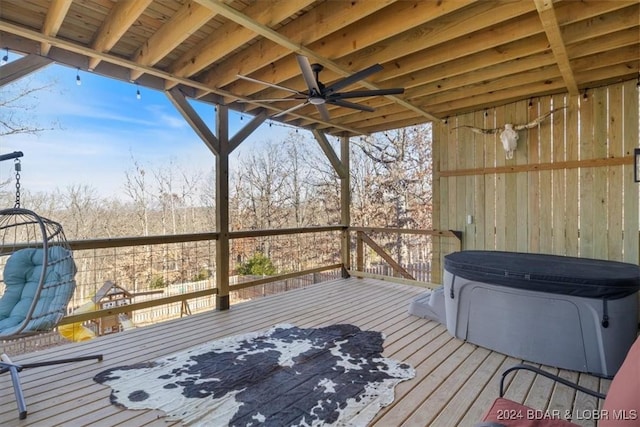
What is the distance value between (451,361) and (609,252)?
8.53 feet

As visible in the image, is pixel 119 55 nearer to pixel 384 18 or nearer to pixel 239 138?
pixel 239 138

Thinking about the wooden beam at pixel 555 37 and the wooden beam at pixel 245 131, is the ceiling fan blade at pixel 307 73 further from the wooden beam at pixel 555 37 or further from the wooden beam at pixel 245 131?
the wooden beam at pixel 245 131

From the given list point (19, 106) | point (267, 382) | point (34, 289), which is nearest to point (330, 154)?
point (267, 382)

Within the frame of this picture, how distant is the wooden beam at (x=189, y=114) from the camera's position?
385 centimetres

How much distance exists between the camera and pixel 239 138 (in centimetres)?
439

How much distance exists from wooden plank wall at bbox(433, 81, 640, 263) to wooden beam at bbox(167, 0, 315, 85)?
351 centimetres

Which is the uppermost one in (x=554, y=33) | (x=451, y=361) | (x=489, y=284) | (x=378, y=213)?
(x=554, y=33)

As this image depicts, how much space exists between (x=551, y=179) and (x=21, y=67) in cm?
589

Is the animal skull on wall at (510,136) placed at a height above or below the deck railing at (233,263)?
above

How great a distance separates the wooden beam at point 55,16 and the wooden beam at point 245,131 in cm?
205

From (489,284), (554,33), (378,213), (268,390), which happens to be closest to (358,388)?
(268,390)

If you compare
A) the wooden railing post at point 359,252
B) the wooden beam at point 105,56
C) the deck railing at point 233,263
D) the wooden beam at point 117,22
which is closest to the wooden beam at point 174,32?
the wooden beam at point 105,56

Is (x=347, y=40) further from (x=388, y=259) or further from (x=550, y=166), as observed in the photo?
(x=388, y=259)

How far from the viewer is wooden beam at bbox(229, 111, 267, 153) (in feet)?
14.2
